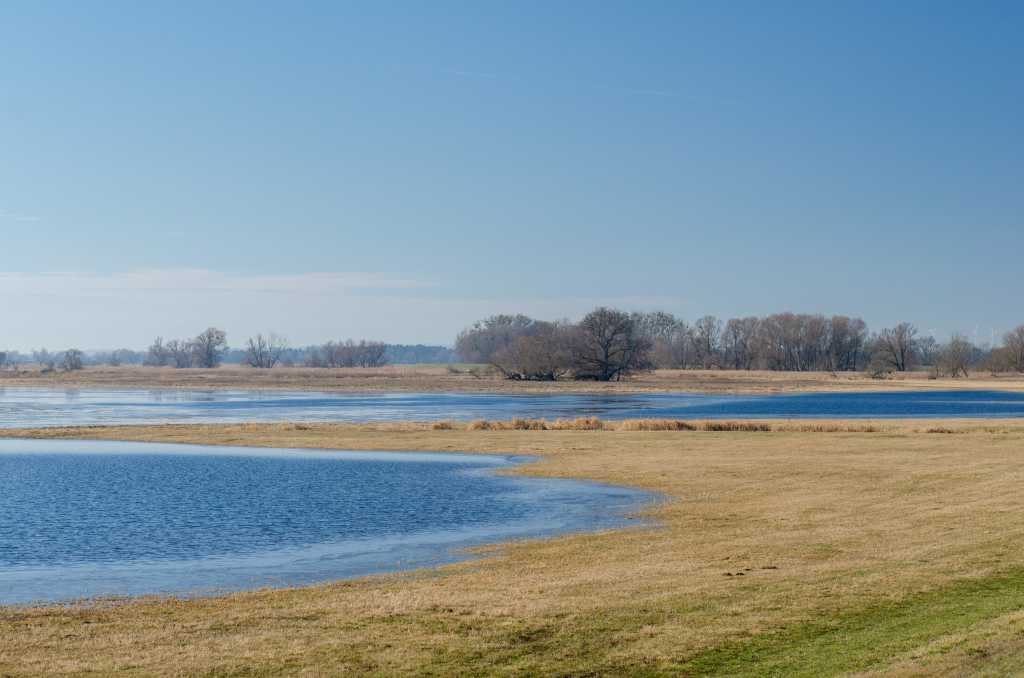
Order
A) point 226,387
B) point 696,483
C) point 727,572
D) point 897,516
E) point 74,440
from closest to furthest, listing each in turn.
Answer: point 727,572
point 897,516
point 696,483
point 74,440
point 226,387

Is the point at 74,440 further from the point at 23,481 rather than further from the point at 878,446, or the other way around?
the point at 878,446

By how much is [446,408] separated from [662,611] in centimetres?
7468

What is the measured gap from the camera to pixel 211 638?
47.5ft

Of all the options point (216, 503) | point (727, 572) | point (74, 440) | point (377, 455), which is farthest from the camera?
point (74, 440)

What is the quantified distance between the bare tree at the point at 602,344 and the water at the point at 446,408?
36733mm

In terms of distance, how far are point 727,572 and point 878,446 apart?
2838 cm

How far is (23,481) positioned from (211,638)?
26830 mm

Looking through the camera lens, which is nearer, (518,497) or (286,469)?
(518,497)

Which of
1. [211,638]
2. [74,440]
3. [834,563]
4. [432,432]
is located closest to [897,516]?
[834,563]

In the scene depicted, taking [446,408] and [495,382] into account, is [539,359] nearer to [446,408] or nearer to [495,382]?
[495,382]

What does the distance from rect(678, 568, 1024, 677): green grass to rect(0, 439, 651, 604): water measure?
9.92 meters

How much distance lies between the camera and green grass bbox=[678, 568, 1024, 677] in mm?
12328

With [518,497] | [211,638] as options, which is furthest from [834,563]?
[518,497]

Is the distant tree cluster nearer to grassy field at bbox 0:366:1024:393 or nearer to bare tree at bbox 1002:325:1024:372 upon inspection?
grassy field at bbox 0:366:1024:393
